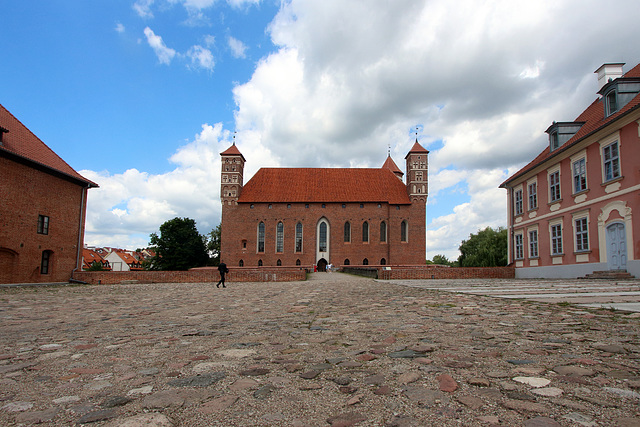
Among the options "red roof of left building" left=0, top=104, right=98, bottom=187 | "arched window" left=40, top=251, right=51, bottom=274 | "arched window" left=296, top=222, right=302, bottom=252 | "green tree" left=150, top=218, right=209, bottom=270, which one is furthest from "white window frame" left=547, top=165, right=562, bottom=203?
"green tree" left=150, top=218, right=209, bottom=270

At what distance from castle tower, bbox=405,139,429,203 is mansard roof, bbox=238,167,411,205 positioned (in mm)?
1326

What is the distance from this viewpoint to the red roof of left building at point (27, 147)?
20797 millimetres

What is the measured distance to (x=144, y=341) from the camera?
396 cm

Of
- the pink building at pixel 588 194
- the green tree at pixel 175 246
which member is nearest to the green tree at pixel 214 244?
the green tree at pixel 175 246

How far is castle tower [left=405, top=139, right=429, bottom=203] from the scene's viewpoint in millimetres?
49375

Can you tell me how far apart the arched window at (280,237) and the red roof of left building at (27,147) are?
25.3 m

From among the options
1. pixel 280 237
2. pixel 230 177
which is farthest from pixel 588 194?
pixel 230 177

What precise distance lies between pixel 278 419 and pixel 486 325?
127 inches

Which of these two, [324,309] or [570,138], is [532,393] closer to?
[324,309]

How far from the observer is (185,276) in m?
23.5

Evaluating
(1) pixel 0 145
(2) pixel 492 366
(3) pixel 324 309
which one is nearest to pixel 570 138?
(3) pixel 324 309

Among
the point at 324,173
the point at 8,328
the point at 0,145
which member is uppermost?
the point at 324,173

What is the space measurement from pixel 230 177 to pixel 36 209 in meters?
27.9

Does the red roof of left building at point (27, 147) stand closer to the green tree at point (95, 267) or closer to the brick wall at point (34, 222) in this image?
the brick wall at point (34, 222)
